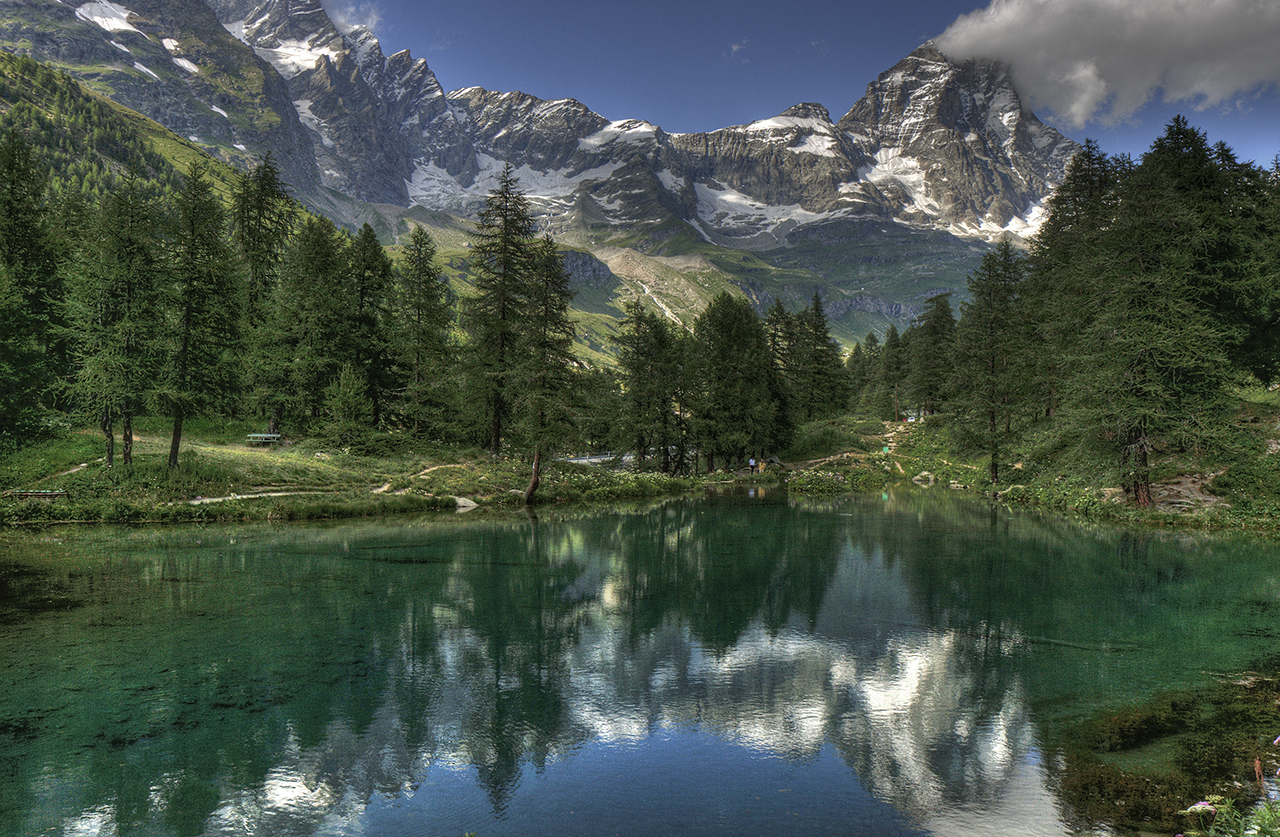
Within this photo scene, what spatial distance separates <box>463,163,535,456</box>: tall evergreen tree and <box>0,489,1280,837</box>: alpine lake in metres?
22.4

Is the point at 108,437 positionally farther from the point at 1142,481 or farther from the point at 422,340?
the point at 1142,481

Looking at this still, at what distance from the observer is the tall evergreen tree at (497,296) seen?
44688mm

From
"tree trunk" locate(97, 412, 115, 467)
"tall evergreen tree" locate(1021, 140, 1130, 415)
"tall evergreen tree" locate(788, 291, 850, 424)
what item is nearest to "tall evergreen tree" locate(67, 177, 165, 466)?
"tree trunk" locate(97, 412, 115, 467)

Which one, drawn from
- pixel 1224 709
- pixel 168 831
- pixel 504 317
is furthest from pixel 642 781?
pixel 504 317

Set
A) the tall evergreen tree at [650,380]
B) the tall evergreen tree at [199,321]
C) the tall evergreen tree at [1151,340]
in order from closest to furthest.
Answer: the tall evergreen tree at [1151,340], the tall evergreen tree at [199,321], the tall evergreen tree at [650,380]

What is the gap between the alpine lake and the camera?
7867 mm

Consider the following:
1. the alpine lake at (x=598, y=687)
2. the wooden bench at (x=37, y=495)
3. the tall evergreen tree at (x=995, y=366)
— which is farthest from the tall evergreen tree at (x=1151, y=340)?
the wooden bench at (x=37, y=495)

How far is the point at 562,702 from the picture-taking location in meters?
11.1

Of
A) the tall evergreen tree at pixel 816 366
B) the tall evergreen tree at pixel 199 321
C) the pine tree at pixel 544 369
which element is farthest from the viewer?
the tall evergreen tree at pixel 816 366

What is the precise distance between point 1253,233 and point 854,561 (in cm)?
2789

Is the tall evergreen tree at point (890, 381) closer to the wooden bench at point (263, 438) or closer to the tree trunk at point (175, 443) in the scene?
the wooden bench at point (263, 438)

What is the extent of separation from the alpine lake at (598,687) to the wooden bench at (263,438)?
799 inches

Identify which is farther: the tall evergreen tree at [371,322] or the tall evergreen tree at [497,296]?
the tall evergreen tree at [371,322]

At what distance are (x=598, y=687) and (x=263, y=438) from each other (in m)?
41.1
